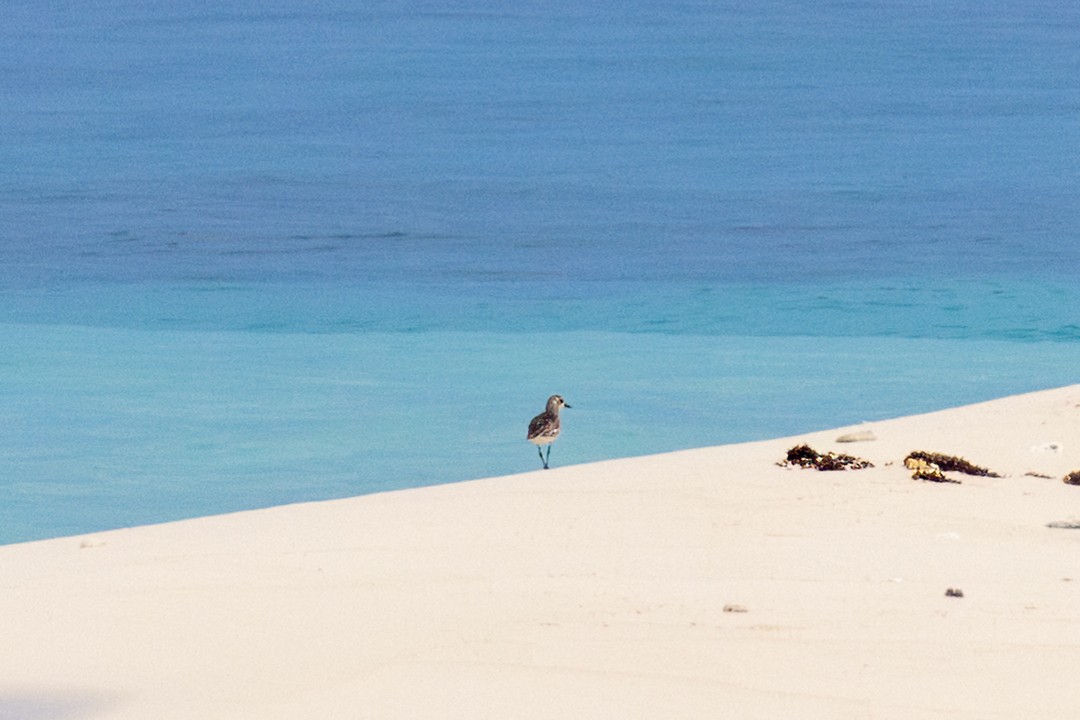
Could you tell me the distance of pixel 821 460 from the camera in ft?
27.5

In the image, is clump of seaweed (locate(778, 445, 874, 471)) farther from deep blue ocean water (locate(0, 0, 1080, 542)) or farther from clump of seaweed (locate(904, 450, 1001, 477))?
deep blue ocean water (locate(0, 0, 1080, 542))

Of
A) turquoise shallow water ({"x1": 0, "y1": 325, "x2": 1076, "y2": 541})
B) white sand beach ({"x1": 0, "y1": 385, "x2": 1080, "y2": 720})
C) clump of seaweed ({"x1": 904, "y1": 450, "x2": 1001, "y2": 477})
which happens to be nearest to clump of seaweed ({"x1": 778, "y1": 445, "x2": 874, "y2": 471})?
clump of seaweed ({"x1": 904, "y1": 450, "x2": 1001, "y2": 477})

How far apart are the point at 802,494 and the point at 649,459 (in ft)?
5.97

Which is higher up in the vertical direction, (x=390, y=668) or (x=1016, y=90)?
(x=1016, y=90)

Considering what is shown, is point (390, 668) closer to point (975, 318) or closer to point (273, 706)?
point (273, 706)

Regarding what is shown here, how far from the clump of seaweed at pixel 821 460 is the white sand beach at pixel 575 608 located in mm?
398

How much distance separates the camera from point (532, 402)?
16453 millimetres

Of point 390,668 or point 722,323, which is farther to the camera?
point 722,323

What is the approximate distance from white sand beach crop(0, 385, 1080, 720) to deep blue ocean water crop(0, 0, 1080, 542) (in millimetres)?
5620

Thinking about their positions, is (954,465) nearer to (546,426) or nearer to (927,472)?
(927,472)

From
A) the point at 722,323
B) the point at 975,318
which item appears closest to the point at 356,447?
the point at 722,323

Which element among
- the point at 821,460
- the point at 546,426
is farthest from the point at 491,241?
the point at 821,460

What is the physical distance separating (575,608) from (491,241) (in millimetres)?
24003

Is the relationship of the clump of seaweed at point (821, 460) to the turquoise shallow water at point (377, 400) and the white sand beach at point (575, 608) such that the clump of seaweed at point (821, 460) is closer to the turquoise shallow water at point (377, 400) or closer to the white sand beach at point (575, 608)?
the white sand beach at point (575, 608)
